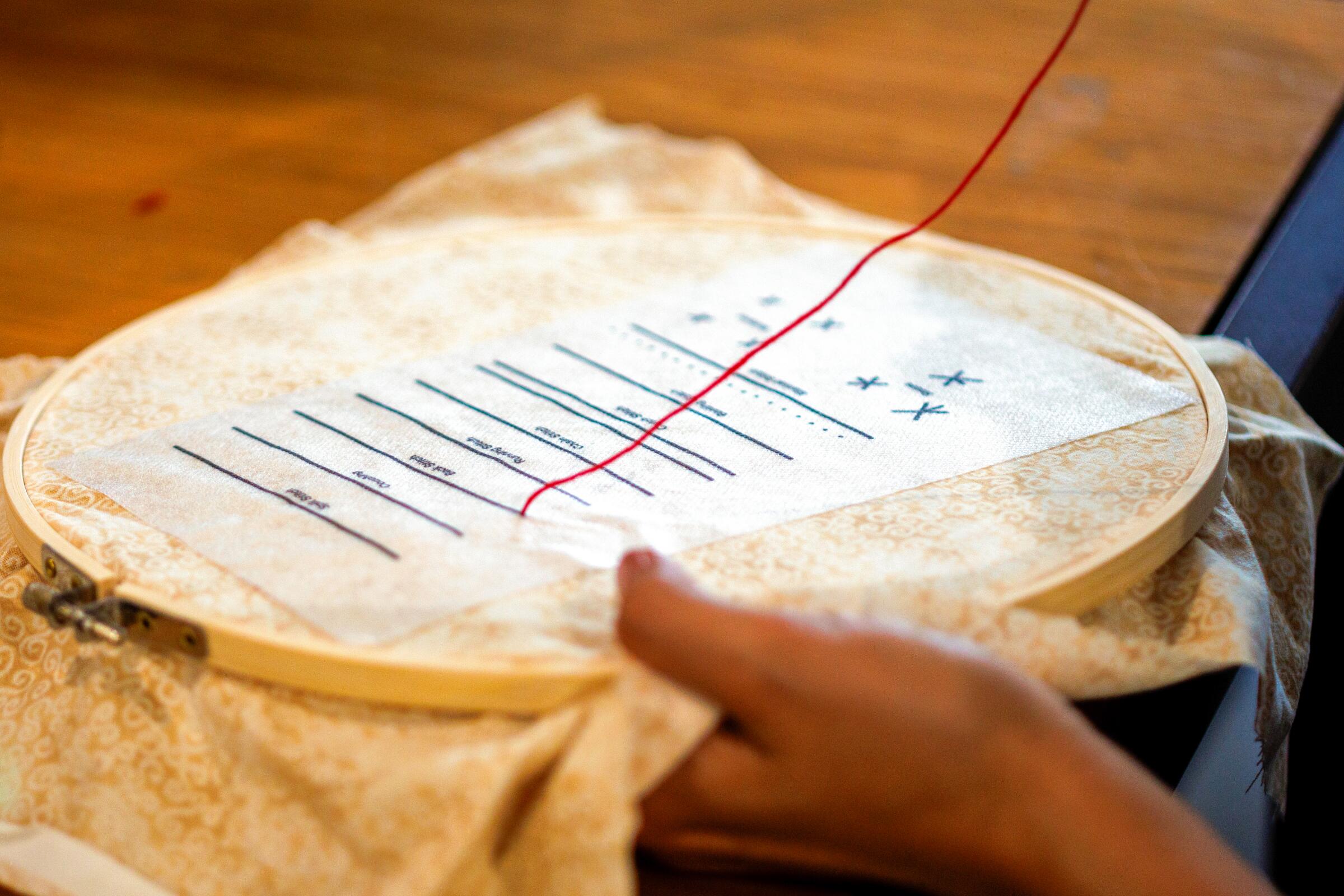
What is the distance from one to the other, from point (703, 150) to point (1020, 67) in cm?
71

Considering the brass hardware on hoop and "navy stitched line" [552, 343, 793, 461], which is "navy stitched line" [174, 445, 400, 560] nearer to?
the brass hardware on hoop

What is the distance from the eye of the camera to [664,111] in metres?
1.74

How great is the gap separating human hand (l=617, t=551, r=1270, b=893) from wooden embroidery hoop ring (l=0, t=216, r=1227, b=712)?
6 centimetres

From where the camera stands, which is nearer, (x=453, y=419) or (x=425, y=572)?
(x=425, y=572)

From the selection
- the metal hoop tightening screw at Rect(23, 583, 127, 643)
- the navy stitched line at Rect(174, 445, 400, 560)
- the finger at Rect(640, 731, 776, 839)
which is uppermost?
the finger at Rect(640, 731, 776, 839)

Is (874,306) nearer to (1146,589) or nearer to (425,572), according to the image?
(1146,589)

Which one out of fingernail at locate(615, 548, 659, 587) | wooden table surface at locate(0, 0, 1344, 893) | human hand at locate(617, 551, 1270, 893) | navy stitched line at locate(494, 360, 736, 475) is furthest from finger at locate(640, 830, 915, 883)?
wooden table surface at locate(0, 0, 1344, 893)

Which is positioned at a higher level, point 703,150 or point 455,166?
point 703,150

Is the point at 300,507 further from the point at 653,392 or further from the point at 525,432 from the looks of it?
the point at 653,392

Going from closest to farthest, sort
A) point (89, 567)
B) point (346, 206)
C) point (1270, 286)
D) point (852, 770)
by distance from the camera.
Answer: point (852, 770)
point (89, 567)
point (1270, 286)
point (346, 206)

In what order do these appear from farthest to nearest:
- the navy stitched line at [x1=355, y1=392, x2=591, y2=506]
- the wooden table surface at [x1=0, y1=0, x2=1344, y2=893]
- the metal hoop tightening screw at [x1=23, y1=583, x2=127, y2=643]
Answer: the wooden table surface at [x1=0, y1=0, x2=1344, y2=893]
the navy stitched line at [x1=355, y1=392, x2=591, y2=506]
the metal hoop tightening screw at [x1=23, y1=583, x2=127, y2=643]

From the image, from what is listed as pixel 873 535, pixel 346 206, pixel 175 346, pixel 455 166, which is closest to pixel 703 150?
pixel 455 166

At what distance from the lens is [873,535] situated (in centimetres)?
62

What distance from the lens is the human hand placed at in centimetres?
47
